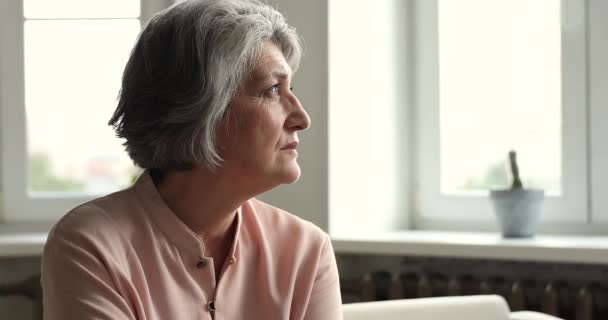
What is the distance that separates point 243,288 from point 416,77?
5.51 ft

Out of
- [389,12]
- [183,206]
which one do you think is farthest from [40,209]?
[183,206]

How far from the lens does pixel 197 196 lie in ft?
5.25

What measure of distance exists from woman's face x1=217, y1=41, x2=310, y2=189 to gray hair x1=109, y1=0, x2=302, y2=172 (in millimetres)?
21

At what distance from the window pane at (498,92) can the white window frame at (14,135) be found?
53.7 inches

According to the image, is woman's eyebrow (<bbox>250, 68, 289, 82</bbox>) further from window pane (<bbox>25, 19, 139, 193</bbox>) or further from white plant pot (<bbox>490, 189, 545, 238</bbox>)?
window pane (<bbox>25, 19, 139, 193</bbox>)

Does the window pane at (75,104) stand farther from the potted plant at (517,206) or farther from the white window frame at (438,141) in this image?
the potted plant at (517,206)

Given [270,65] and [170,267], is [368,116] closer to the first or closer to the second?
[270,65]

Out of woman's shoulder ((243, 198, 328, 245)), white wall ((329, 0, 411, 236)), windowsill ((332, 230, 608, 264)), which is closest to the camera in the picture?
woman's shoulder ((243, 198, 328, 245))

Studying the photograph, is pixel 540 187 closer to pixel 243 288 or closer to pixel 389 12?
pixel 389 12

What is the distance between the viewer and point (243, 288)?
5.24 ft

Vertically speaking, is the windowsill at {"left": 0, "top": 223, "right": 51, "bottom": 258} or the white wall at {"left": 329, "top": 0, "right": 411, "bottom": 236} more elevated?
the white wall at {"left": 329, "top": 0, "right": 411, "bottom": 236}

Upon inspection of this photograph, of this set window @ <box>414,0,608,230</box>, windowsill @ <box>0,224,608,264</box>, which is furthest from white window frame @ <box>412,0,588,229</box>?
windowsill @ <box>0,224,608,264</box>

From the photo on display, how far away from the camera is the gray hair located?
59.4 inches

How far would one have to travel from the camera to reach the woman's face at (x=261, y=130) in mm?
1571
